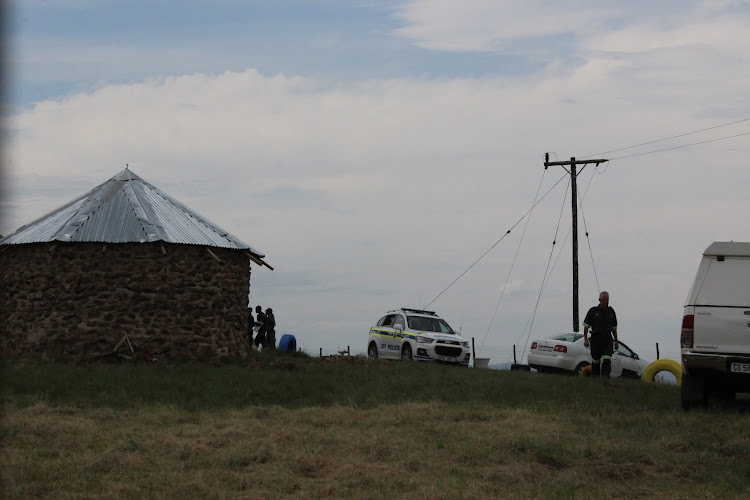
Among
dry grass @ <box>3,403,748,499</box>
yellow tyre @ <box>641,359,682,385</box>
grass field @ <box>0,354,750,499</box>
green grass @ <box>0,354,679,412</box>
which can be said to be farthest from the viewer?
yellow tyre @ <box>641,359,682,385</box>

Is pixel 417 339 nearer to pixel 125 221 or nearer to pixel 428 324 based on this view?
pixel 428 324

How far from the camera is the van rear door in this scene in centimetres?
1472

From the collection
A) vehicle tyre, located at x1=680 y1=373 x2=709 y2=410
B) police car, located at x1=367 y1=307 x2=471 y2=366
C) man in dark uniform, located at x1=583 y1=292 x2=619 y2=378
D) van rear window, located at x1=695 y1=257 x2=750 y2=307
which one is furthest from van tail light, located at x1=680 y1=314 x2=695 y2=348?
police car, located at x1=367 y1=307 x2=471 y2=366

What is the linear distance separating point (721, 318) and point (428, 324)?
15.6 meters

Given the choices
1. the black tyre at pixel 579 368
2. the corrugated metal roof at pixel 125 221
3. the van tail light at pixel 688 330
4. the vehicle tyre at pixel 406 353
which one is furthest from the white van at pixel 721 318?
the corrugated metal roof at pixel 125 221

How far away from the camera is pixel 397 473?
1096 cm

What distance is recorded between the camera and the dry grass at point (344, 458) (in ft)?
33.6

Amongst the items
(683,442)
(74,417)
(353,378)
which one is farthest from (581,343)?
(74,417)

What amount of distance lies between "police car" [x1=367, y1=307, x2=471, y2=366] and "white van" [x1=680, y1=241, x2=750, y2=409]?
13634 millimetres

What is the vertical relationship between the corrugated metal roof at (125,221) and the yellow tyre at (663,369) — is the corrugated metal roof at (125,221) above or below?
above

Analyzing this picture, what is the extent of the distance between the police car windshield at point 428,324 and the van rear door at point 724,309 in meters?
14.9

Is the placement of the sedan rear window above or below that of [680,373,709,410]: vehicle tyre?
above

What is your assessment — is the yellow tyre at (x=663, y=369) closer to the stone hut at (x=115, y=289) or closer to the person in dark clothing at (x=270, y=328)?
the stone hut at (x=115, y=289)

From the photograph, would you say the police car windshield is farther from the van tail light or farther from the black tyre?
the van tail light
